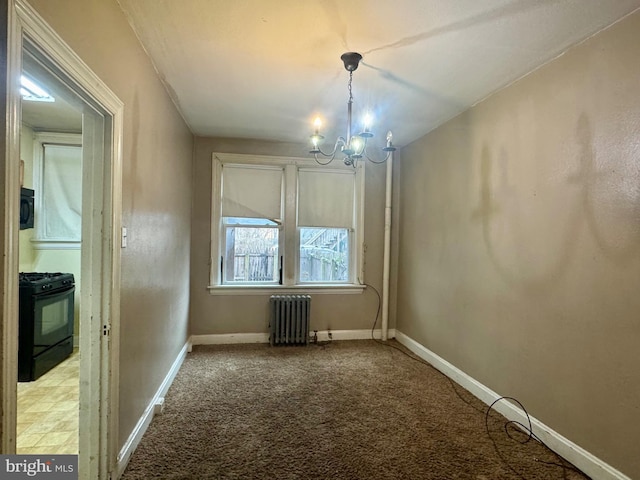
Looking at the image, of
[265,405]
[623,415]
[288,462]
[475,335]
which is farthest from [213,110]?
[623,415]

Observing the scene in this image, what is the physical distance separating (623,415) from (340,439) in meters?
1.58

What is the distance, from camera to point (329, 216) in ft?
13.8

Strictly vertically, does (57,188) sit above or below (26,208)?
above

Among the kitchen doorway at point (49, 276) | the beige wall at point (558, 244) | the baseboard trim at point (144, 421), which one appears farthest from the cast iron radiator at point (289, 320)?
the kitchen doorway at point (49, 276)

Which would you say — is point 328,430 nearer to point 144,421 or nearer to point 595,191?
point 144,421

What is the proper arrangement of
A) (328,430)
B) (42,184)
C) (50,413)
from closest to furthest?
1. (328,430)
2. (50,413)
3. (42,184)

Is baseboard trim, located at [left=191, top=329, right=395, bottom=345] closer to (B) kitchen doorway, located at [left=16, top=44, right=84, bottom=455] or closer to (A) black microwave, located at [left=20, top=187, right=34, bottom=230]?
(B) kitchen doorway, located at [left=16, top=44, right=84, bottom=455]

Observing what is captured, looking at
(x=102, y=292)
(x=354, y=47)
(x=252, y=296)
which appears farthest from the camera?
(x=252, y=296)

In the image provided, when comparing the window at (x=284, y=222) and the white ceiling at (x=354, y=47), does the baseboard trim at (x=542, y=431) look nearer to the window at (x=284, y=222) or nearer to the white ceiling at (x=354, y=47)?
the window at (x=284, y=222)

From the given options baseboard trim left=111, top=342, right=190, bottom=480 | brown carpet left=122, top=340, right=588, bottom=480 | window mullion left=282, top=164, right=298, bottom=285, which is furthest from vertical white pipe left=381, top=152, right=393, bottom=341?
baseboard trim left=111, top=342, right=190, bottom=480

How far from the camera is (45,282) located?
120 inches

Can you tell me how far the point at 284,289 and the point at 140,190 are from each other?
7.72 ft

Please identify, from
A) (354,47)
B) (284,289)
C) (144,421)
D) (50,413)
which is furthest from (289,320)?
(354,47)

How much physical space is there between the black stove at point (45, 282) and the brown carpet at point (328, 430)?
4.91ft
